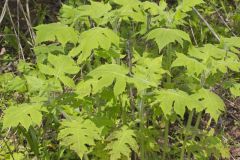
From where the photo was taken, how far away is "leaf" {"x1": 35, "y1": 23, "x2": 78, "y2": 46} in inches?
102

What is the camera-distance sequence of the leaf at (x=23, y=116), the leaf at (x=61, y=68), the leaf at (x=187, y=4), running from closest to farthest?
the leaf at (x=23, y=116), the leaf at (x=61, y=68), the leaf at (x=187, y=4)

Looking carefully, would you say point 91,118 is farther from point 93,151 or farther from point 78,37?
point 78,37

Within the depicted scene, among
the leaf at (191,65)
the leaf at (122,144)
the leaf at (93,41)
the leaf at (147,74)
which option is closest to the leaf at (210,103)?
the leaf at (191,65)

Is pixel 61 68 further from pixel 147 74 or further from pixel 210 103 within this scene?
pixel 210 103

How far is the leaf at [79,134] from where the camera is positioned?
2.33 meters

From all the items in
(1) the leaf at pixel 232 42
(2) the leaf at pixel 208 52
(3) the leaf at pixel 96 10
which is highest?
(3) the leaf at pixel 96 10

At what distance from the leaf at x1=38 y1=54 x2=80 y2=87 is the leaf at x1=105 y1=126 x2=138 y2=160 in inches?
15.5

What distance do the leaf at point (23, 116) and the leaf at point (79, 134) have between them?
15cm

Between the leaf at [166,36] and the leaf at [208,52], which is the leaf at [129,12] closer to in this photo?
the leaf at [166,36]

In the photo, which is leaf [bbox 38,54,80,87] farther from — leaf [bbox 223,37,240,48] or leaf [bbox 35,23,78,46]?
leaf [bbox 223,37,240,48]

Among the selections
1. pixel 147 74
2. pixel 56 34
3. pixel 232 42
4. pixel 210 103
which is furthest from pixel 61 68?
pixel 232 42

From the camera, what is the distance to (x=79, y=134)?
2.38 m

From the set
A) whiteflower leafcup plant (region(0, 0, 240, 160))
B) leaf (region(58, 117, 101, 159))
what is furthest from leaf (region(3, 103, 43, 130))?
leaf (region(58, 117, 101, 159))

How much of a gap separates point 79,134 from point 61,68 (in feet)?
1.48
